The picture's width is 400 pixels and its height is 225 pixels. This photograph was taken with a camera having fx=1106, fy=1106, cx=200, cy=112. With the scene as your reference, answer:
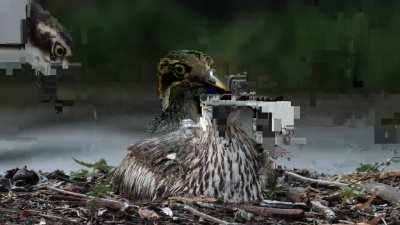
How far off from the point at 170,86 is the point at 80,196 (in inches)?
34.0

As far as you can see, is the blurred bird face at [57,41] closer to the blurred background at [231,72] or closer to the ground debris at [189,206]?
the blurred background at [231,72]

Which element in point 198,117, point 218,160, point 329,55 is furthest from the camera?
point 329,55

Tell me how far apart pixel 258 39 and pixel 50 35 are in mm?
1288

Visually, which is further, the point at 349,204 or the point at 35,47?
the point at 35,47

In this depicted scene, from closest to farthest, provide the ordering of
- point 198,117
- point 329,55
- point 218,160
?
1. point 218,160
2. point 198,117
3. point 329,55

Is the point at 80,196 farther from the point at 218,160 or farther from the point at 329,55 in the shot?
the point at 329,55

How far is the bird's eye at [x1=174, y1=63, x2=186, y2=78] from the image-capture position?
20.8 ft

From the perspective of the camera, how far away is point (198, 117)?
646 centimetres

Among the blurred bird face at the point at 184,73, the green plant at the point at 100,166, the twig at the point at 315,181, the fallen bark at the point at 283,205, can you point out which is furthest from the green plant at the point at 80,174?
the fallen bark at the point at 283,205

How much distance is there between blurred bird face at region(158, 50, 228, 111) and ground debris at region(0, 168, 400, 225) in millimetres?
666

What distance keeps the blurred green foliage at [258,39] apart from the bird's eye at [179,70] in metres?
0.34

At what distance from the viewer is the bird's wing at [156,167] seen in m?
6.02

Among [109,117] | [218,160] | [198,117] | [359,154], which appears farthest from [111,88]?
[359,154]

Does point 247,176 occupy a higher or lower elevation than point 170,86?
lower
